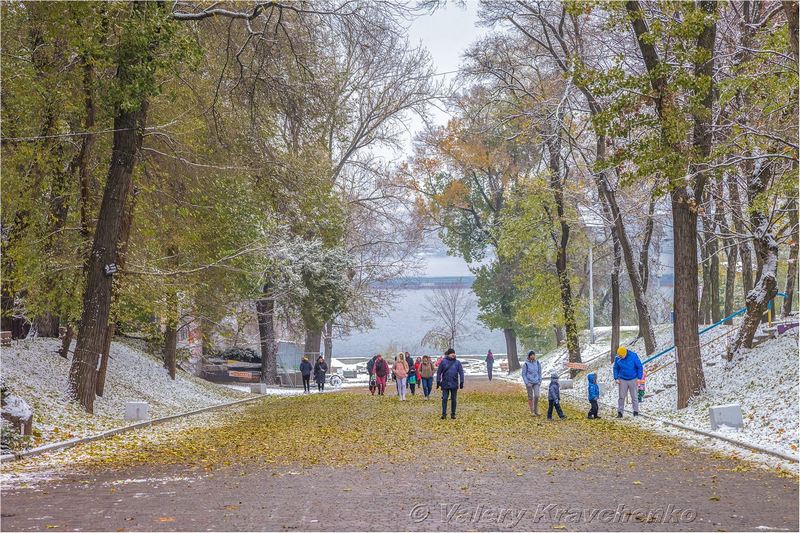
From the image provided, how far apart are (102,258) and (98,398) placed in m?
4.12

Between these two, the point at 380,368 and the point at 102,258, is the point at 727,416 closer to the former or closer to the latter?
the point at 102,258

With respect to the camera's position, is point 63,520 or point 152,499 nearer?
point 63,520

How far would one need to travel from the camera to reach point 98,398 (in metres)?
22.3

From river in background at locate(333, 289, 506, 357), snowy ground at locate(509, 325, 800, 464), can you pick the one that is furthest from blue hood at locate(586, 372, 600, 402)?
river in background at locate(333, 289, 506, 357)

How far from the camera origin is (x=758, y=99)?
17438 millimetres

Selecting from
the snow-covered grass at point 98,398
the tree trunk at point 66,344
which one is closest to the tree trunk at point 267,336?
the snow-covered grass at point 98,398

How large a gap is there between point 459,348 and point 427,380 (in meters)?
46.7

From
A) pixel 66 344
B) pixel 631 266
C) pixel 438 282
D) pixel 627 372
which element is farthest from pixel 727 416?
pixel 438 282

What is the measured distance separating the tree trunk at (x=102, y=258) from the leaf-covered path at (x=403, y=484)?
2.83m

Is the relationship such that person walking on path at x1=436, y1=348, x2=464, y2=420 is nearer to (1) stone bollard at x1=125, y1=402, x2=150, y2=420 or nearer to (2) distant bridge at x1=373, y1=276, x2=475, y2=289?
(1) stone bollard at x1=125, y1=402, x2=150, y2=420

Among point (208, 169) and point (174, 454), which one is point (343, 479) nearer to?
point (174, 454)

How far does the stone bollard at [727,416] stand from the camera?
52.8 ft

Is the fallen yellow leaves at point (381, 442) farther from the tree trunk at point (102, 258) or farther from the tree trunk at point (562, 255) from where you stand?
the tree trunk at point (562, 255)

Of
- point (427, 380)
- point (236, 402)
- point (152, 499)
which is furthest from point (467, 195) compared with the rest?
point (152, 499)
